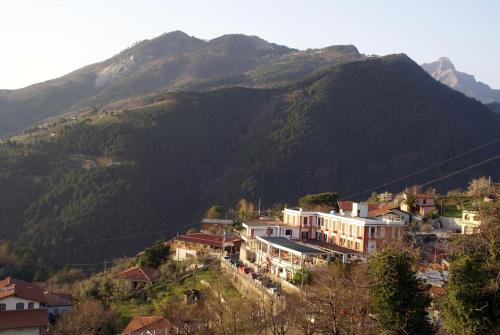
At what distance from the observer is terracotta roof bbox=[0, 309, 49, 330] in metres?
29.9

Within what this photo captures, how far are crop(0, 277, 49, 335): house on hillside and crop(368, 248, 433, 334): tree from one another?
19.1 meters

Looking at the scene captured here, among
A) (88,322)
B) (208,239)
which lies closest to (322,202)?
(208,239)

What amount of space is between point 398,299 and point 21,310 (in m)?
21.6

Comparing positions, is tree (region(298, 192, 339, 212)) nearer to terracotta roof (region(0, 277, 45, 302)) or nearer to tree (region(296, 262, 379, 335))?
terracotta roof (region(0, 277, 45, 302))

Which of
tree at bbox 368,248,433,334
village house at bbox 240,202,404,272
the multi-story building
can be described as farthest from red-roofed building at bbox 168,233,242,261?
tree at bbox 368,248,433,334

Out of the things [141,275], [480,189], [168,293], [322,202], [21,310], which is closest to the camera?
[21,310]

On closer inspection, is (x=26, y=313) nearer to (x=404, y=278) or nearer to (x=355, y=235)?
(x=355, y=235)

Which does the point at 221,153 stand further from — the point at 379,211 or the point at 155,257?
the point at 379,211

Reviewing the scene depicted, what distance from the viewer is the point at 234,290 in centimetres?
3086


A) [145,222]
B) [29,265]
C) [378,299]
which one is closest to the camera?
[378,299]

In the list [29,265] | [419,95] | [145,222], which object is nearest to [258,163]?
[145,222]

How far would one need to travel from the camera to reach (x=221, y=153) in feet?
374

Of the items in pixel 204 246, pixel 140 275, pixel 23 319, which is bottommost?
pixel 23 319

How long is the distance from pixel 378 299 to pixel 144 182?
7135cm
